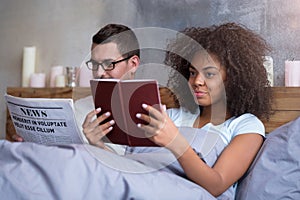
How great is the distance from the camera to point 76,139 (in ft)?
3.76

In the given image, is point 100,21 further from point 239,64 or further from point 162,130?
point 162,130

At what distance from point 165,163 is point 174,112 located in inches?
16.4

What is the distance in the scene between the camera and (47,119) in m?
1.12

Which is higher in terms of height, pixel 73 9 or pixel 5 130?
pixel 73 9

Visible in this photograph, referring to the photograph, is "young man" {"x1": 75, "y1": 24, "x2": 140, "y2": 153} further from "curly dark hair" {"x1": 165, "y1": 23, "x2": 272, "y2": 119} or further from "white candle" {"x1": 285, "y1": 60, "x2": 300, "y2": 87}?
"white candle" {"x1": 285, "y1": 60, "x2": 300, "y2": 87}

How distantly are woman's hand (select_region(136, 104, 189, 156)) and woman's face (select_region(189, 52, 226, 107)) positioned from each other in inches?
13.2

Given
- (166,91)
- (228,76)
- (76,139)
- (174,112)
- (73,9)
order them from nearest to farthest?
(76,139)
(228,76)
(174,112)
(166,91)
(73,9)

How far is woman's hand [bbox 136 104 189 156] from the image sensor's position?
94 centimetres

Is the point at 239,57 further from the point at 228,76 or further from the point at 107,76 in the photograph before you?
the point at 107,76

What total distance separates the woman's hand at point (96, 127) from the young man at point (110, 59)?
0.30 metres

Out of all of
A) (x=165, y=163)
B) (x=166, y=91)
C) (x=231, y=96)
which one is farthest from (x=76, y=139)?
(x=166, y=91)

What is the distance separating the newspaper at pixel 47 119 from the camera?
1092 millimetres

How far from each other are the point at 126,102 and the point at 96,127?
208 mm

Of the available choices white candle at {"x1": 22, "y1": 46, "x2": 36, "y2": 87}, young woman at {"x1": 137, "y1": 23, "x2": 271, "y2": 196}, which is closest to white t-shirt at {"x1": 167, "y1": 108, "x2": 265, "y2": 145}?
young woman at {"x1": 137, "y1": 23, "x2": 271, "y2": 196}
